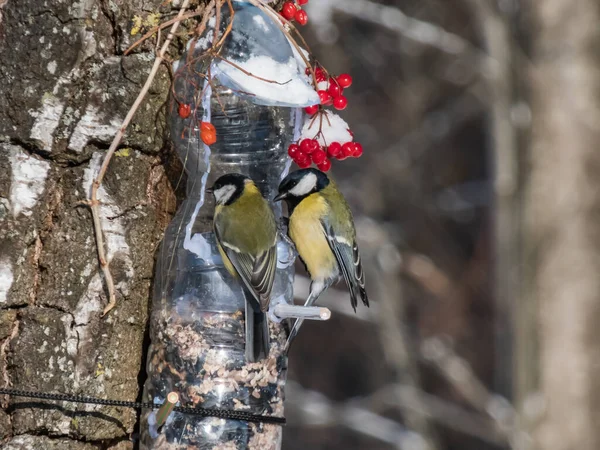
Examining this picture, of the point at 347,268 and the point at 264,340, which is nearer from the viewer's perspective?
the point at 264,340

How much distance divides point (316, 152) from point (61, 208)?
2.32 feet

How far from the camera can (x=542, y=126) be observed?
22.4ft

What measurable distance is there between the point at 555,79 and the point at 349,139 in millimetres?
4722

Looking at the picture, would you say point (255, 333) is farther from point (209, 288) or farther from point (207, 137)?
point (207, 137)

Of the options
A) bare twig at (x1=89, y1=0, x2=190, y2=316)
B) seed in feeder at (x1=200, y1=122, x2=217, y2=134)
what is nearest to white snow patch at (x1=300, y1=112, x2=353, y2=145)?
seed in feeder at (x1=200, y1=122, x2=217, y2=134)

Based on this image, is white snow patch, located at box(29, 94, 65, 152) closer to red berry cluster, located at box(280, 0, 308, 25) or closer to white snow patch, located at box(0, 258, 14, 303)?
white snow patch, located at box(0, 258, 14, 303)

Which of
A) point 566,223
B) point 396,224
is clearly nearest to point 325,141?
point 566,223

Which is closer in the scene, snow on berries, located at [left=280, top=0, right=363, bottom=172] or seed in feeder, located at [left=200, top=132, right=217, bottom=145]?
seed in feeder, located at [left=200, top=132, right=217, bottom=145]

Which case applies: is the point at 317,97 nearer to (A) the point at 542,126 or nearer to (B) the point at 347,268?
(B) the point at 347,268

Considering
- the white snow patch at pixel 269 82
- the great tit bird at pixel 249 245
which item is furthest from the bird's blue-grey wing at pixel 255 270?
the white snow patch at pixel 269 82

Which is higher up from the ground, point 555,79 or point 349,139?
point 555,79

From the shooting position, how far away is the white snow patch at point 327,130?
2.56m

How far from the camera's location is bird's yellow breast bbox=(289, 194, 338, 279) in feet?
9.23

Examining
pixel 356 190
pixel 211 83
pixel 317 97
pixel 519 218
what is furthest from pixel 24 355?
pixel 356 190
